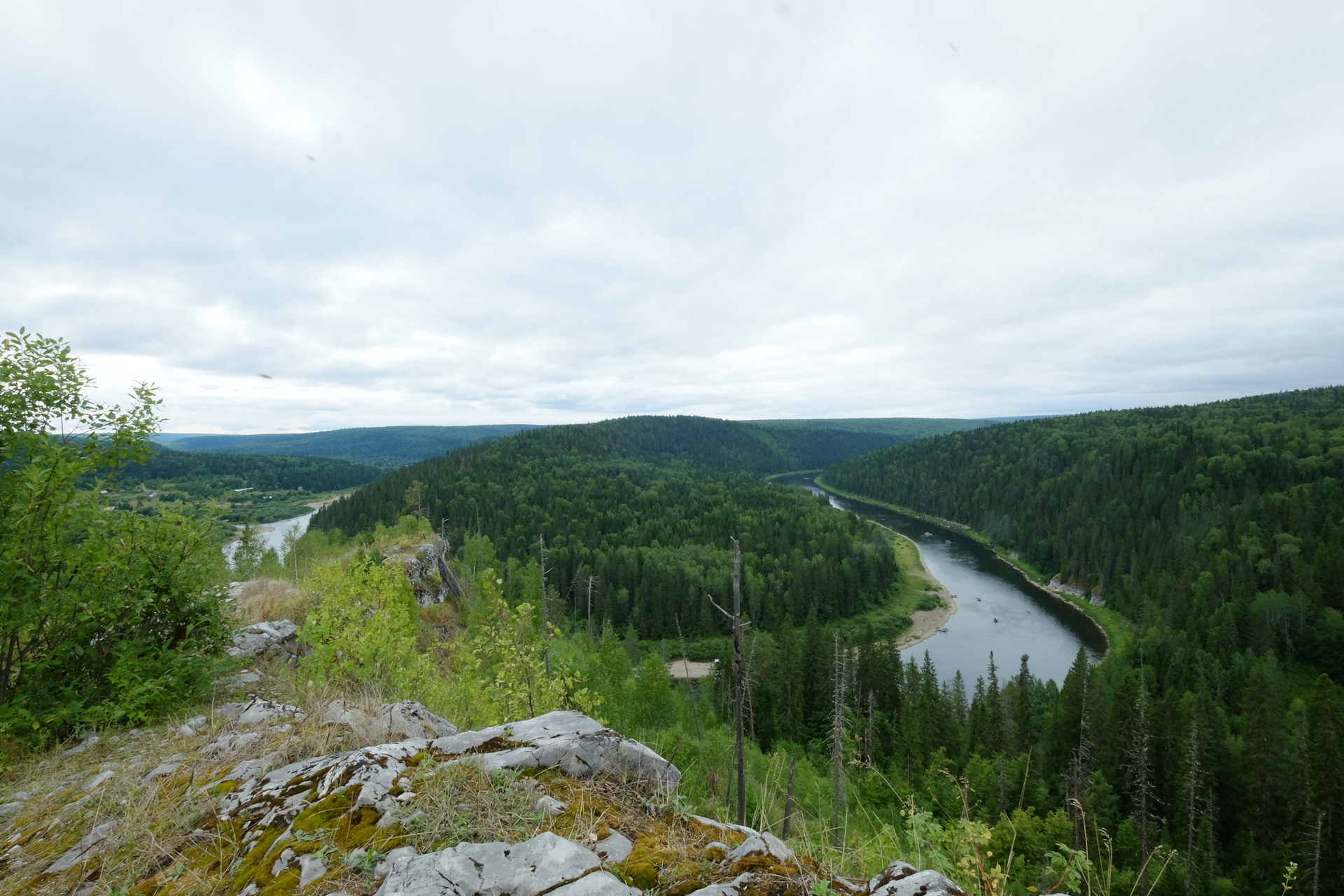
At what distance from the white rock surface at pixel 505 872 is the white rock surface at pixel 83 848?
115 inches

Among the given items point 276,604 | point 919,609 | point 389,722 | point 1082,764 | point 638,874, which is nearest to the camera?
point 638,874

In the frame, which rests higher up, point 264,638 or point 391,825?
point 391,825

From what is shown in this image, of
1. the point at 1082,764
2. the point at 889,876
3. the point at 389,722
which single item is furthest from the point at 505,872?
the point at 1082,764

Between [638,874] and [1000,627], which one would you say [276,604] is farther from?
[1000,627]

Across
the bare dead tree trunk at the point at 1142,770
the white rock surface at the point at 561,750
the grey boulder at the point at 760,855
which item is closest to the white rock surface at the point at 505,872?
the grey boulder at the point at 760,855

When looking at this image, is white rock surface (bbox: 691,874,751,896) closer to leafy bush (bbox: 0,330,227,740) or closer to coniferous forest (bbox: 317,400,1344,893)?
coniferous forest (bbox: 317,400,1344,893)

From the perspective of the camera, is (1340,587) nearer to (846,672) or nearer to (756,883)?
(846,672)

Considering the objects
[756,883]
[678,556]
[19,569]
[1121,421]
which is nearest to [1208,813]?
[756,883]

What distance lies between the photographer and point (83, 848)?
4.54m

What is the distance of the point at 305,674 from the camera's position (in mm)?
11031

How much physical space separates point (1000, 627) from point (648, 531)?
205 ft

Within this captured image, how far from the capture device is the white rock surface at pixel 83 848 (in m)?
4.39

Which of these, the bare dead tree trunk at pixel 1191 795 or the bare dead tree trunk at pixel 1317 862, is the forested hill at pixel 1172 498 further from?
Answer: the bare dead tree trunk at pixel 1317 862

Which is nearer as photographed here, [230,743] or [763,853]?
[763,853]
